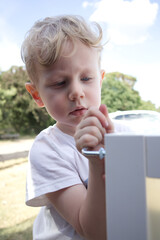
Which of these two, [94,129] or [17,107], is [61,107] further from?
[17,107]

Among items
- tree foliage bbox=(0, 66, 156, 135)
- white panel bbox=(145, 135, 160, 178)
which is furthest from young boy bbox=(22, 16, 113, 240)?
tree foliage bbox=(0, 66, 156, 135)

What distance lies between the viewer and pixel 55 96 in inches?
35.6

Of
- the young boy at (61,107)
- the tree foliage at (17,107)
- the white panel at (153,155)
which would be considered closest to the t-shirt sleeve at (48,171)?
the young boy at (61,107)

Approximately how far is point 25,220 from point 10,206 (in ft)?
1.77

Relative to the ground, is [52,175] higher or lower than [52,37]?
lower

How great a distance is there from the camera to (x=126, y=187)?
40 centimetres

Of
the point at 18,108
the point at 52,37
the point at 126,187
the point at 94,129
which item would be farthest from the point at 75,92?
the point at 18,108

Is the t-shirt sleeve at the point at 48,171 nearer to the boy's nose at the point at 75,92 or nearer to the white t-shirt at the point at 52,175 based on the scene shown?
the white t-shirt at the point at 52,175

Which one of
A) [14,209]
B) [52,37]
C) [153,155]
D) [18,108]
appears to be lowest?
[14,209]

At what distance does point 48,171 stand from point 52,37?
0.53 m

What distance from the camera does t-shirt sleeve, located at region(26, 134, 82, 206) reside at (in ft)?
2.64

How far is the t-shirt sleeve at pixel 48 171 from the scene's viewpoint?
0.81 m

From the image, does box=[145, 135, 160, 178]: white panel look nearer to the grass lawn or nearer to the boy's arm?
the boy's arm

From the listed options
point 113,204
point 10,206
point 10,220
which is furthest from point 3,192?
point 113,204
